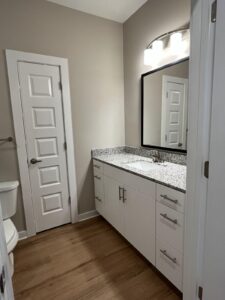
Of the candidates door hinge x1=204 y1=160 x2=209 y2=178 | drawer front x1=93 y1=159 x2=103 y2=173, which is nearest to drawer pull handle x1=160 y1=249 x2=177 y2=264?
door hinge x1=204 y1=160 x2=209 y2=178

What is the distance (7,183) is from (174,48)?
7.15 feet

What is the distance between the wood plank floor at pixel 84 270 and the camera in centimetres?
141

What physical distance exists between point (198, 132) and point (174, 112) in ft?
3.45

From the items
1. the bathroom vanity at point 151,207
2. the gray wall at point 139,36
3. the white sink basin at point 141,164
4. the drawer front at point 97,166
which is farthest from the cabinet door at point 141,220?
the gray wall at point 139,36

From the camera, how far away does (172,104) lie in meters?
1.90

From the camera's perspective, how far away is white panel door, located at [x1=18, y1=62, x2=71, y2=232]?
1.97 meters

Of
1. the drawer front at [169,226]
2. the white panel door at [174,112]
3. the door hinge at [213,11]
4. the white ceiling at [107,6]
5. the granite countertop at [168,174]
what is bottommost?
the drawer front at [169,226]

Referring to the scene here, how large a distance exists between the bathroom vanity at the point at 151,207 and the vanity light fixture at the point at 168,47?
112 cm

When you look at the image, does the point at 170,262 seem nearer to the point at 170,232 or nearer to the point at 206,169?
the point at 170,232

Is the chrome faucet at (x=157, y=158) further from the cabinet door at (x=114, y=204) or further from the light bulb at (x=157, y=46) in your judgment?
the light bulb at (x=157, y=46)

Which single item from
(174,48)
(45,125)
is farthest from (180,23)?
(45,125)

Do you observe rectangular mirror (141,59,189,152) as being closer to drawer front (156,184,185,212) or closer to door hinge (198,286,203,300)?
drawer front (156,184,185,212)

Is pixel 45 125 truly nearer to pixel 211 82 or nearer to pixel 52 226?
pixel 52 226

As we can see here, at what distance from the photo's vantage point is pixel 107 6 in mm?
2047
